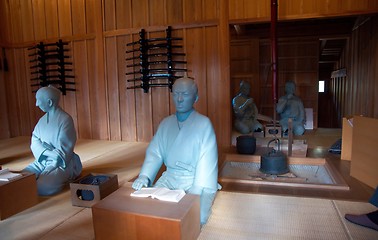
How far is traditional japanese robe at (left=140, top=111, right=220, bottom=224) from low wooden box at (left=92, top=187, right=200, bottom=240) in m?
0.19

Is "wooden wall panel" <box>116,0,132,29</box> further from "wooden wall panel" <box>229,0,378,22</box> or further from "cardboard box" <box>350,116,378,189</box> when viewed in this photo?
"cardboard box" <box>350,116,378,189</box>

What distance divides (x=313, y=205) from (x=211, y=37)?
308cm

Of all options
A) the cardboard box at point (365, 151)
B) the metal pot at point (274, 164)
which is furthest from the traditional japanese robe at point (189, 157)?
the cardboard box at point (365, 151)

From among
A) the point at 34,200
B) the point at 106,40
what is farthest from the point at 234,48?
the point at 34,200

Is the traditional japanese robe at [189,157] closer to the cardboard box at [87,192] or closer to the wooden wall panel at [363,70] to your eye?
the cardboard box at [87,192]

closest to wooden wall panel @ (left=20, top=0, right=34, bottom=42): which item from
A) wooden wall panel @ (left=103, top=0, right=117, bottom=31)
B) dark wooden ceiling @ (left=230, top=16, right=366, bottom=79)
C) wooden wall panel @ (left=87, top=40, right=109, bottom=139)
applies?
wooden wall panel @ (left=87, top=40, right=109, bottom=139)

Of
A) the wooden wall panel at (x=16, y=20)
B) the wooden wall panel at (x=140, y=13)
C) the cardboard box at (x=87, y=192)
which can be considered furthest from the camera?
the wooden wall panel at (x=16, y=20)

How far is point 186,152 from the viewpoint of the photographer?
1.92m

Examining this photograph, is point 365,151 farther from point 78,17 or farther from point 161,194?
point 78,17

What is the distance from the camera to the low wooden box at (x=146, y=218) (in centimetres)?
148

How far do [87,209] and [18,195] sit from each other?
57cm

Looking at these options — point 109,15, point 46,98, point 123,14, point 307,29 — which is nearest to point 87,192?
point 46,98

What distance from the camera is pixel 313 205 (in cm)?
224

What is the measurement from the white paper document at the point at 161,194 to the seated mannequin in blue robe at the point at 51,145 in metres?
1.29
